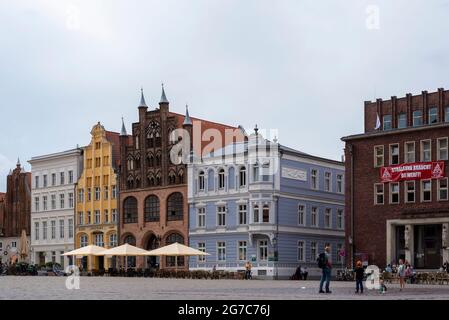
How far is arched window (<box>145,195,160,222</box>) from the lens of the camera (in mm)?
83438

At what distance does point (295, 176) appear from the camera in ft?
249

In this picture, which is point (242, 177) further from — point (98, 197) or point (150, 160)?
point (98, 197)

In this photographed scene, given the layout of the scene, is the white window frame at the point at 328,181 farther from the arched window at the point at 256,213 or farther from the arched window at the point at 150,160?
the arched window at the point at 150,160

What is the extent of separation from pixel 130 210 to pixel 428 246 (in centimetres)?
3322

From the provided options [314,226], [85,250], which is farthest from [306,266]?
[85,250]

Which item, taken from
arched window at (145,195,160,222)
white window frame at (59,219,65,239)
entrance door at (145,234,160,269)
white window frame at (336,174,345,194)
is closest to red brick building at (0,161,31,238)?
white window frame at (59,219,65,239)

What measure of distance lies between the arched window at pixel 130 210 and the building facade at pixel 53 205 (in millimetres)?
8991

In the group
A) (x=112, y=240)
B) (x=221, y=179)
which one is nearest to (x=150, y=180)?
(x=112, y=240)

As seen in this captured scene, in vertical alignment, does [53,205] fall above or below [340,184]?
below

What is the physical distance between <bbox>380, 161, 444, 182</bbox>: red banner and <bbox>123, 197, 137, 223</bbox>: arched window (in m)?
29.2

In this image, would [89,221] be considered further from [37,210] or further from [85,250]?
[85,250]

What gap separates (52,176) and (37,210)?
4919 millimetres

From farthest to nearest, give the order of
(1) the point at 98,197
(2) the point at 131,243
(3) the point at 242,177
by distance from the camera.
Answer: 1. (1) the point at 98,197
2. (2) the point at 131,243
3. (3) the point at 242,177

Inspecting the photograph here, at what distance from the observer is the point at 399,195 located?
214ft
